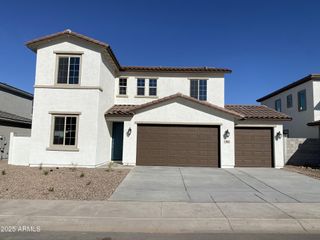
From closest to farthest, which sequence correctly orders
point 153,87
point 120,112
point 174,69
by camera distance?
point 120,112 → point 174,69 → point 153,87

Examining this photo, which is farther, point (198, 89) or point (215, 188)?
point (198, 89)

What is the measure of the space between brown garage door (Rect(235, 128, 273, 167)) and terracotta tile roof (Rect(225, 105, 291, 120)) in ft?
2.73

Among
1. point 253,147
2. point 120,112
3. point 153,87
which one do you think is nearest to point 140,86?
point 153,87

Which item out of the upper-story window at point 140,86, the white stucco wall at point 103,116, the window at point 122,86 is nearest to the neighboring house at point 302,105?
the upper-story window at point 140,86

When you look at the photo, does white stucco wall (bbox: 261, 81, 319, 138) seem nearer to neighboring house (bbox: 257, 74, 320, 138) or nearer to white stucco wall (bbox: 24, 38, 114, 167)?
neighboring house (bbox: 257, 74, 320, 138)

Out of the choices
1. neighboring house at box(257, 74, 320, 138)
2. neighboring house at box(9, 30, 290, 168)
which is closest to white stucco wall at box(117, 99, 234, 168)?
neighboring house at box(9, 30, 290, 168)

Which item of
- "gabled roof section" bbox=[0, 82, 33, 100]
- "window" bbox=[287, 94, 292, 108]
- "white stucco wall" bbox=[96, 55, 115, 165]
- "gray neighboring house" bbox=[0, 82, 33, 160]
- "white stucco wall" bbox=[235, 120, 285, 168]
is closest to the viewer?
"white stucco wall" bbox=[96, 55, 115, 165]

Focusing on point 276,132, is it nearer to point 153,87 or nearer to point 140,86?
point 153,87

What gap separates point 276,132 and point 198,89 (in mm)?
6049

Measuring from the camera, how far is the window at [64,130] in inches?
587

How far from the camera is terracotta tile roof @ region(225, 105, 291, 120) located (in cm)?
1688

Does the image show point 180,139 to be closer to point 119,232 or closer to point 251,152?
point 251,152

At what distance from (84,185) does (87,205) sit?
287cm

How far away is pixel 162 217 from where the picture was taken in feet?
20.7
